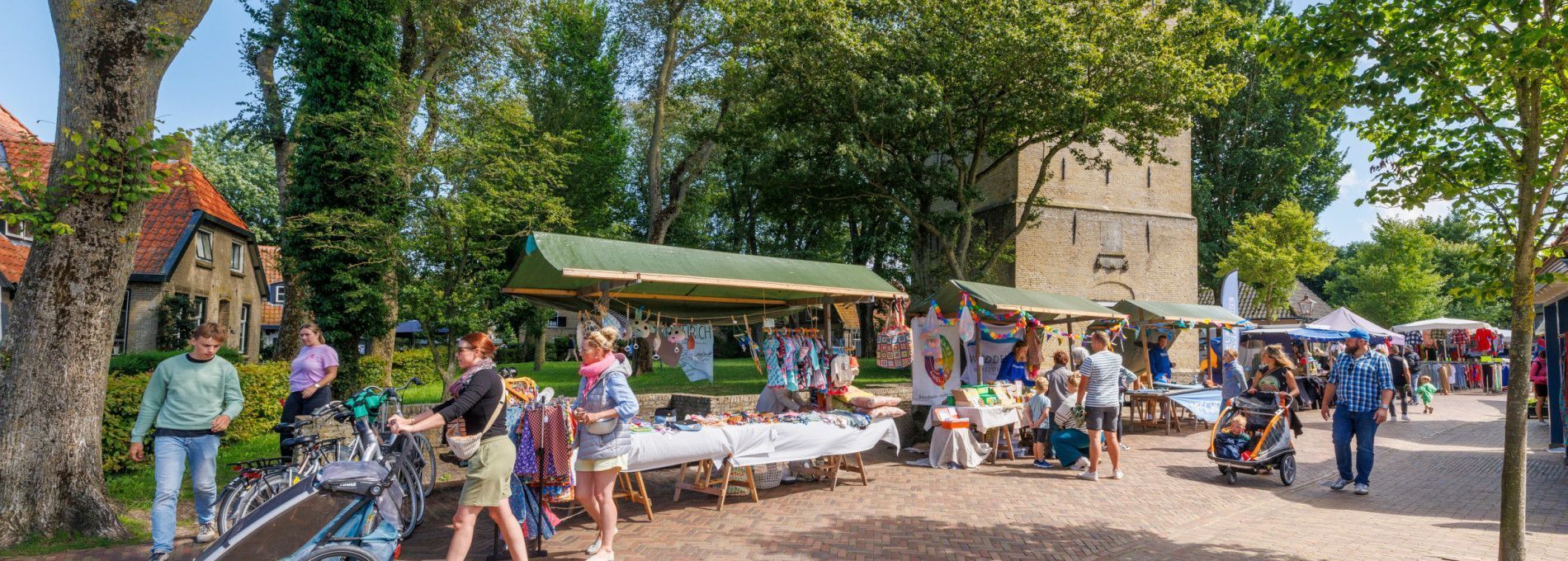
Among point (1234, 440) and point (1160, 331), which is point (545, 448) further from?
point (1160, 331)

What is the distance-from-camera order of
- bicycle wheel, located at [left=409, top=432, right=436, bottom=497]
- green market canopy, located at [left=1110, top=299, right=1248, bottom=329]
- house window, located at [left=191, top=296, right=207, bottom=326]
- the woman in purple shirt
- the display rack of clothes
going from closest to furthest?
the display rack of clothes < bicycle wheel, located at [left=409, top=432, right=436, bottom=497] < the woman in purple shirt < green market canopy, located at [left=1110, top=299, right=1248, bottom=329] < house window, located at [left=191, top=296, right=207, bottom=326]

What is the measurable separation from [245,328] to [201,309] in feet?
13.7

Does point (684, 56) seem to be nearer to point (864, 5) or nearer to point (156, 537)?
point (864, 5)

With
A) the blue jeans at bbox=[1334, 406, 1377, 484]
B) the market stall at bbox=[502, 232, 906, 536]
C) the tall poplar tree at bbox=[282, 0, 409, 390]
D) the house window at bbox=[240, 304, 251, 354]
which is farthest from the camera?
the house window at bbox=[240, 304, 251, 354]

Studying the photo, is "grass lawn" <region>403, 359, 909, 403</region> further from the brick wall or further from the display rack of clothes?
the display rack of clothes

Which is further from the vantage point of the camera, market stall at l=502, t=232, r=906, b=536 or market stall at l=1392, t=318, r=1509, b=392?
market stall at l=1392, t=318, r=1509, b=392

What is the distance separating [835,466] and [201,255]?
23634 millimetres

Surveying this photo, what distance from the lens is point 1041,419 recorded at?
10281 mm

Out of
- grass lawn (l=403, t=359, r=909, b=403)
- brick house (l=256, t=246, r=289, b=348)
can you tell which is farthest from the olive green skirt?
brick house (l=256, t=246, r=289, b=348)

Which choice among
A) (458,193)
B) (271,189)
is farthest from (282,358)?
(271,189)

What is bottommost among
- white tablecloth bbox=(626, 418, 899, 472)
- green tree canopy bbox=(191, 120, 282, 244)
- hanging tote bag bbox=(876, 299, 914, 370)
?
white tablecloth bbox=(626, 418, 899, 472)

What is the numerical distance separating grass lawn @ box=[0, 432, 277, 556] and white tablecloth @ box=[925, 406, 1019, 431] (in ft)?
24.6

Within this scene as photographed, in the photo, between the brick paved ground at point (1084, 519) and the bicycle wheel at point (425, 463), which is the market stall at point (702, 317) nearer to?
the brick paved ground at point (1084, 519)

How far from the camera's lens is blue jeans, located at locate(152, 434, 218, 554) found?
18.0ft
